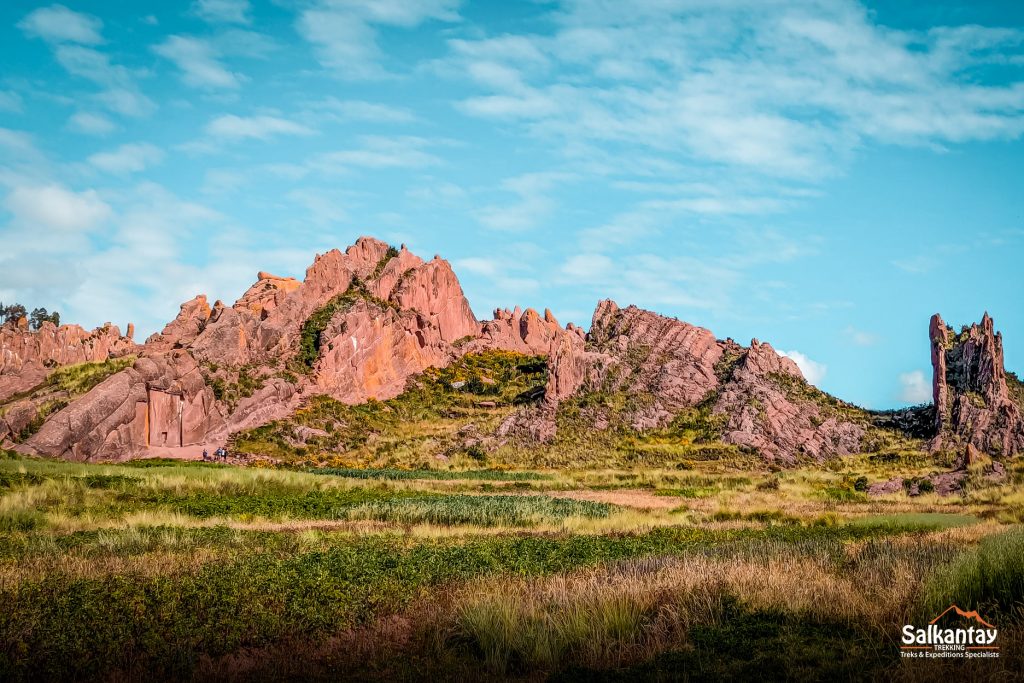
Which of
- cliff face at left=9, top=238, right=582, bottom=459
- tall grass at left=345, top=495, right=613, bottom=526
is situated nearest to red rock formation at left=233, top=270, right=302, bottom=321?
cliff face at left=9, top=238, right=582, bottom=459

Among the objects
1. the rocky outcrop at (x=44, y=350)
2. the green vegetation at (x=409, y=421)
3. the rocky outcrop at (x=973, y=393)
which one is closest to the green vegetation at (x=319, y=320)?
the green vegetation at (x=409, y=421)

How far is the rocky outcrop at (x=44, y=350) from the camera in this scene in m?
104

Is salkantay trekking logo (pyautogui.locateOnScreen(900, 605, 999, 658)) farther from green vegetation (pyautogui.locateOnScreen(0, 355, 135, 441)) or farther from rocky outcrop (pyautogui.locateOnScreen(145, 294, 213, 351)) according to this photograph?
rocky outcrop (pyautogui.locateOnScreen(145, 294, 213, 351))

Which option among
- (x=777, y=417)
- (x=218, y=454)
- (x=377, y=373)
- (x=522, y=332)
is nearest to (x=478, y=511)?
(x=218, y=454)

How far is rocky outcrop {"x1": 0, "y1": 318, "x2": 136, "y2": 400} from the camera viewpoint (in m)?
104

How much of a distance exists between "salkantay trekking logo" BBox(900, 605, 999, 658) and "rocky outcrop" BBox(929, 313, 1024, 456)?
87.8m

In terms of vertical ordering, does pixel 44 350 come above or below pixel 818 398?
above

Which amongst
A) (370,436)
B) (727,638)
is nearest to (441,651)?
(727,638)

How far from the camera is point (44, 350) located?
12075 centimetres

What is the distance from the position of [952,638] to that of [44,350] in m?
138

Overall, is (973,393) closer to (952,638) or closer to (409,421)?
(409,421)

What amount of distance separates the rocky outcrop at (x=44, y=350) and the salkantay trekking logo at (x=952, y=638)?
113 m

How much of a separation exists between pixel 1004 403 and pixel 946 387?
6776 millimetres

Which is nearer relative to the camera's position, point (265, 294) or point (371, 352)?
point (371, 352)
